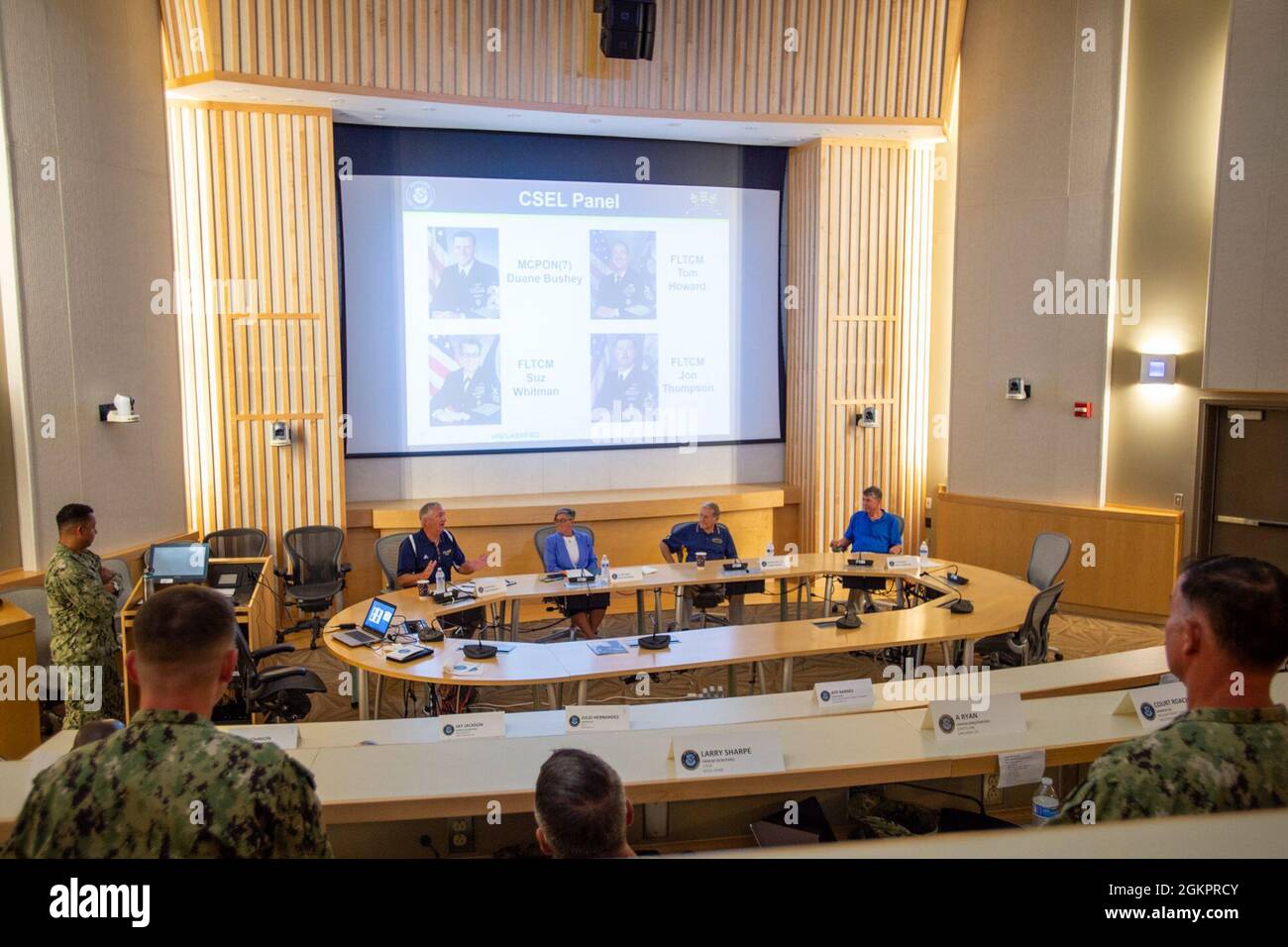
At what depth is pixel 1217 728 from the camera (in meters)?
1.93

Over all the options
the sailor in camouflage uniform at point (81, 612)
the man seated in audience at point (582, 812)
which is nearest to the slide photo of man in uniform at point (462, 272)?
the sailor in camouflage uniform at point (81, 612)

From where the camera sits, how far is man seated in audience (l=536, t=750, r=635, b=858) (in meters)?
2.02

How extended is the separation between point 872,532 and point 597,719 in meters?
5.02

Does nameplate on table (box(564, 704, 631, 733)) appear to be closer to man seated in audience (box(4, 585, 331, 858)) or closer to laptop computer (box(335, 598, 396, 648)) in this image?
man seated in audience (box(4, 585, 331, 858))

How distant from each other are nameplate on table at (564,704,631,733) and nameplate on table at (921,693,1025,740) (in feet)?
3.66

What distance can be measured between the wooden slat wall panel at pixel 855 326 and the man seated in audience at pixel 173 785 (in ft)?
27.2

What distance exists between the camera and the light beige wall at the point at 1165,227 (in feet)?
26.9

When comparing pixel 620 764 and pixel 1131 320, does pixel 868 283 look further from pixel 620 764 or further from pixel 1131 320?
pixel 620 764

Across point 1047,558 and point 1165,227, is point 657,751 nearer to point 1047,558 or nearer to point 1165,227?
point 1047,558

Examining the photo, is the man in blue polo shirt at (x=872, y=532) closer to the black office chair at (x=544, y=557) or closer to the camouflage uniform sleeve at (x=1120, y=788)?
the black office chair at (x=544, y=557)

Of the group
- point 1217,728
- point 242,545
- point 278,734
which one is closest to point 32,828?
point 278,734

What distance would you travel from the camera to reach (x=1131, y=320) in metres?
8.70

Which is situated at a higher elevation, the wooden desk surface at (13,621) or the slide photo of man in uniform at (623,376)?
the slide photo of man in uniform at (623,376)
